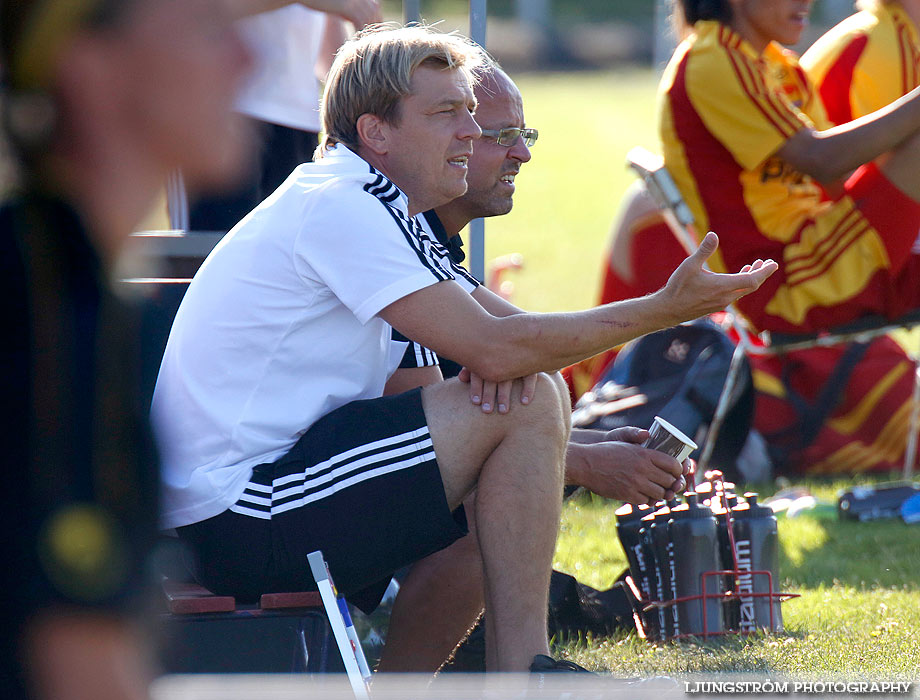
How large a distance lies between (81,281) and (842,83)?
4.36m

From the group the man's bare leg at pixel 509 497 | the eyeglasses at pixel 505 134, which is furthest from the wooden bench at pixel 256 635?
the eyeglasses at pixel 505 134

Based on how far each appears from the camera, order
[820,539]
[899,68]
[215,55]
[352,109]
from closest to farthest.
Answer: [215,55] → [352,109] → [820,539] → [899,68]

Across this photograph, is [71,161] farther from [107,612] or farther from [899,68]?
[899,68]

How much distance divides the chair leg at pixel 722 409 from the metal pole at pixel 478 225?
40.0 inches

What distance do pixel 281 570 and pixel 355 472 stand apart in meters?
0.24

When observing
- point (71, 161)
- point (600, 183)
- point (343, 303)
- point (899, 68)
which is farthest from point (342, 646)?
point (600, 183)

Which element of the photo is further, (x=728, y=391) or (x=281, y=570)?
(x=728, y=391)

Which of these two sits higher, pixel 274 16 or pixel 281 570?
pixel 274 16

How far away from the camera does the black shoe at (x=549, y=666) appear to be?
233 cm

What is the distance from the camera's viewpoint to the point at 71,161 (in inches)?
42.0

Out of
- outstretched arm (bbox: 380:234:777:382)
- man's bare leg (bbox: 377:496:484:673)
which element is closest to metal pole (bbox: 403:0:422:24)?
outstretched arm (bbox: 380:234:777:382)

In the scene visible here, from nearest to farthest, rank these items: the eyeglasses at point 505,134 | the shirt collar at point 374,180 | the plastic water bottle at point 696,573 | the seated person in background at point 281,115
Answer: the shirt collar at point 374,180, the plastic water bottle at point 696,573, the eyeglasses at point 505,134, the seated person in background at point 281,115

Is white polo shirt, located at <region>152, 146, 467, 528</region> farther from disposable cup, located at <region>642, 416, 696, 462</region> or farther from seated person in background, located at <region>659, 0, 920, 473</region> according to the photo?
seated person in background, located at <region>659, 0, 920, 473</region>

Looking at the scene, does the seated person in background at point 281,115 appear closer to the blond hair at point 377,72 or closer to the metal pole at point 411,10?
the metal pole at point 411,10
